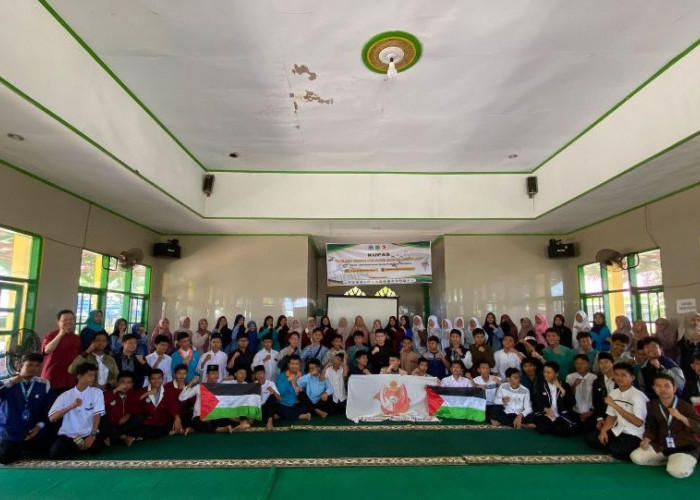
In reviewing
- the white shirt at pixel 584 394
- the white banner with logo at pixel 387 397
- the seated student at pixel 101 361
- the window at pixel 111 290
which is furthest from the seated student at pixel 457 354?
the window at pixel 111 290

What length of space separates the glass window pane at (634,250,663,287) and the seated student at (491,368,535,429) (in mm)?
2582

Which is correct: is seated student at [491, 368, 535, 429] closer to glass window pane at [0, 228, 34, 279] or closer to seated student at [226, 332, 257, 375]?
seated student at [226, 332, 257, 375]

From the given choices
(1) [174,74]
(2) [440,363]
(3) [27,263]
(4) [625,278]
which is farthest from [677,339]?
(3) [27,263]

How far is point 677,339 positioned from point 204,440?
18.7 feet

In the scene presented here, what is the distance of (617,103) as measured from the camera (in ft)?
15.2

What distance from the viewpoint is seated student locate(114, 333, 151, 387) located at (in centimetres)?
499

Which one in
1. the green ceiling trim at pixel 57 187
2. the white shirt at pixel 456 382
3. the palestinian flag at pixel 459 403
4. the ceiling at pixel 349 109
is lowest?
the palestinian flag at pixel 459 403

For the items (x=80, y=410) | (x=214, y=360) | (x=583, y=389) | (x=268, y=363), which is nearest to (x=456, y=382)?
(x=583, y=389)

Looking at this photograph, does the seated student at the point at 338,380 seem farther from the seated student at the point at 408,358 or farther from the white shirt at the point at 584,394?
the white shirt at the point at 584,394

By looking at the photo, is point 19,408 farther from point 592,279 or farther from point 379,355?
point 592,279

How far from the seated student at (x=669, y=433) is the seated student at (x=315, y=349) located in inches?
153

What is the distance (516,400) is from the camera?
16.2 ft

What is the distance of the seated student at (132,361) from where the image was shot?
4.99 metres

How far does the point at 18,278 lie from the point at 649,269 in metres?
7.95
